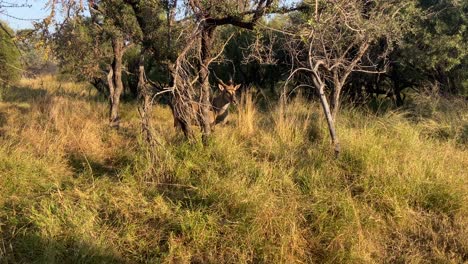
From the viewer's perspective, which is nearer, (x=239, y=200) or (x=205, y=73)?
(x=239, y=200)

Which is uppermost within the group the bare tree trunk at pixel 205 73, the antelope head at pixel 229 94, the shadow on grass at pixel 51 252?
the bare tree trunk at pixel 205 73

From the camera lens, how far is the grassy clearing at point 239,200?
4012 mm

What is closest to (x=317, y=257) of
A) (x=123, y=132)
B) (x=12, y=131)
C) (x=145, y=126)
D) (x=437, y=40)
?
(x=145, y=126)

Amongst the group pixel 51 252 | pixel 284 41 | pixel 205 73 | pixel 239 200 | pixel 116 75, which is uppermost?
pixel 284 41

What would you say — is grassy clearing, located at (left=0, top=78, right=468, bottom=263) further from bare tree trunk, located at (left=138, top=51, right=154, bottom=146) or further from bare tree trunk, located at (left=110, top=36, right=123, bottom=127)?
bare tree trunk, located at (left=110, top=36, right=123, bottom=127)

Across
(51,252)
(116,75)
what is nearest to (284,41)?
(116,75)

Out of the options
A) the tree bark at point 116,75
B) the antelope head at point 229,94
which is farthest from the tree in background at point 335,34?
the tree bark at point 116,75

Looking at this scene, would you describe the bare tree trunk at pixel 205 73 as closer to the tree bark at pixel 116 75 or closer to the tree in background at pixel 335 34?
the tree in background at pixel 335 34

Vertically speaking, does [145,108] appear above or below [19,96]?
above

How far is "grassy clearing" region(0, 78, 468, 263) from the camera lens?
4012mm

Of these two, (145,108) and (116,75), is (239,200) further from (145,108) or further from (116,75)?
(116,75)

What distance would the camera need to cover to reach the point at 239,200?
4.55m

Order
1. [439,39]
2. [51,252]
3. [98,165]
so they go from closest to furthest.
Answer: [51,252], [98,165], [439,39]

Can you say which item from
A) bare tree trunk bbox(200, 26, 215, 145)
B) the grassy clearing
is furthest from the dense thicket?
the grassy clearing
